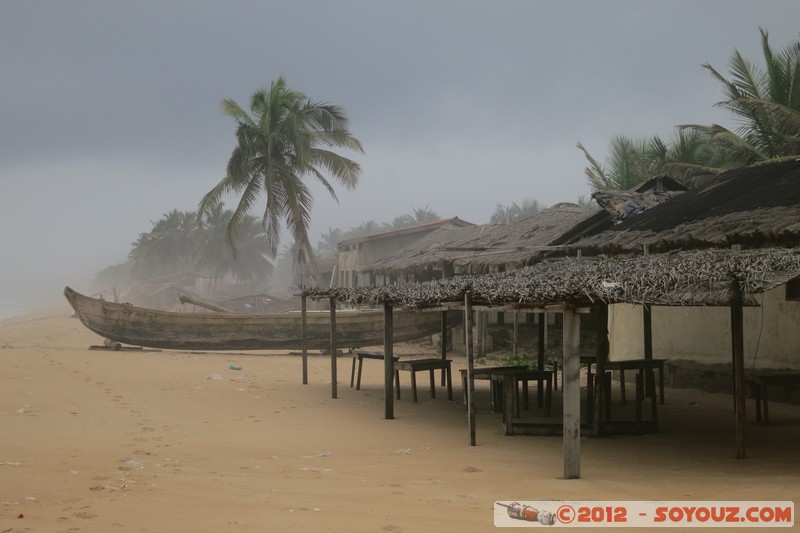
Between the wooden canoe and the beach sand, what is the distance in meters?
7.39

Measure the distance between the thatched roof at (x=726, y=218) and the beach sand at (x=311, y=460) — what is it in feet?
8.50

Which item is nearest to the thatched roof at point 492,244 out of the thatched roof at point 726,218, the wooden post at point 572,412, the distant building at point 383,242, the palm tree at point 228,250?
the thatched roof at point 726,218

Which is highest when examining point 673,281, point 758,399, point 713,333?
point 673,281

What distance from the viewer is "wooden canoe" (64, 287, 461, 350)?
2258cm

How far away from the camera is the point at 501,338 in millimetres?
22391

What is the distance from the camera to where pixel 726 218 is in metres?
13.0

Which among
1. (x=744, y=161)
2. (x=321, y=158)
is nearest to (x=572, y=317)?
(x=744, y=161)

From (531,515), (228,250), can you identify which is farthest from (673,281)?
(228,250)

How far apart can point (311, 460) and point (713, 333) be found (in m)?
8.55

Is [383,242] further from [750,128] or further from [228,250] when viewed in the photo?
[228,250]

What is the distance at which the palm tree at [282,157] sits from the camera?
2989cm

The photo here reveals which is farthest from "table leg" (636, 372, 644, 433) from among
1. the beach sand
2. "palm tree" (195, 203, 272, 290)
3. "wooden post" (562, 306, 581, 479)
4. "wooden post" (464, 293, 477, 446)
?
"palm tree" (195, 203, 272, 290)

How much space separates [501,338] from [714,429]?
1188 centimetres

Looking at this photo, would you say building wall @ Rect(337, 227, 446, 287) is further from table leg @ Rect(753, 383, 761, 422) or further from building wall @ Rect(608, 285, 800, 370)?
table leg @ Rect(753, 383, 761, 422)
